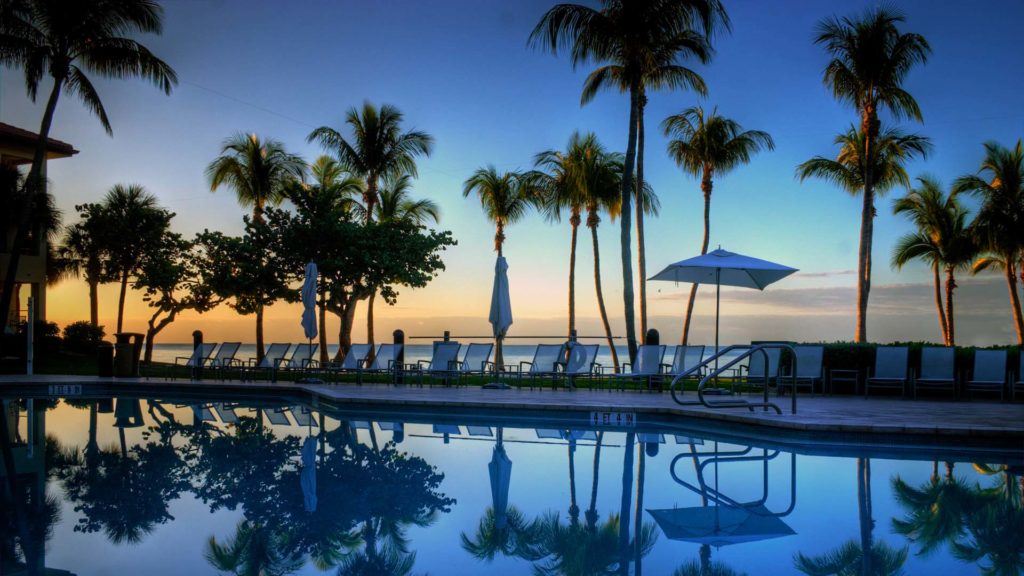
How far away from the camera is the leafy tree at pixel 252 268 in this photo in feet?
70.0

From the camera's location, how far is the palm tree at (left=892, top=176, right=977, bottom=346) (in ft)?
94.5

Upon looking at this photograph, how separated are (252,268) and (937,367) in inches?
673

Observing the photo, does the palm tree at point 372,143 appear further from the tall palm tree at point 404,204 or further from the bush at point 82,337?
the bush at point 82,337

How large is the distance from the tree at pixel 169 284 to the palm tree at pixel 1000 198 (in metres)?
26.0

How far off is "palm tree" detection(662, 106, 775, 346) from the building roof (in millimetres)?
22002

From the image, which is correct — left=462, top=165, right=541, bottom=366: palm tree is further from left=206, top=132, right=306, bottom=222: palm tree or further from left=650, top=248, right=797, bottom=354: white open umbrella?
left=650, top=248, right=797, bottom=354: white open umbrella

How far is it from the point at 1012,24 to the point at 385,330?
22.2 m

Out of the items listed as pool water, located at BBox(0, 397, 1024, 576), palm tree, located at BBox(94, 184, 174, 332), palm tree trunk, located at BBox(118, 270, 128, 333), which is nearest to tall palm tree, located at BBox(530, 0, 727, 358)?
pool water, located at BBox(0, 397, 1024, 576)

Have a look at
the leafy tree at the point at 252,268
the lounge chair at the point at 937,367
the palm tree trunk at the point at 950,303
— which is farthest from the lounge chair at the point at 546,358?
the palm tree trunk at the point at 950,303

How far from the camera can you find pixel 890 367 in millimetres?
12711

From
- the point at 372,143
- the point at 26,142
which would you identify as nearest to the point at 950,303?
the point at 372,143

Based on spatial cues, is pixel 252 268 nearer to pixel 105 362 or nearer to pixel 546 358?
pixel 105 362

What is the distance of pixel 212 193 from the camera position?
84.7 feet

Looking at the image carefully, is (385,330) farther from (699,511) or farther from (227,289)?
(699,511)
